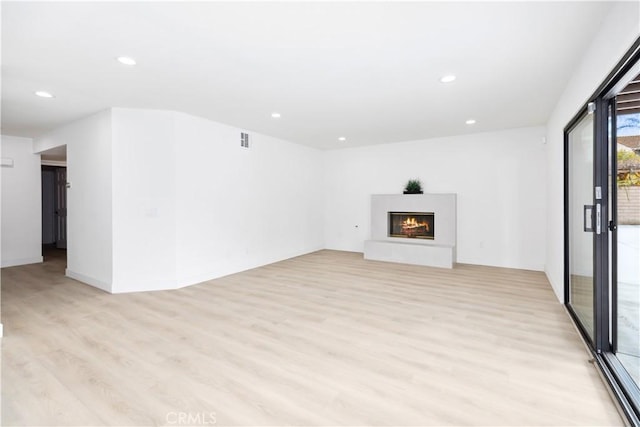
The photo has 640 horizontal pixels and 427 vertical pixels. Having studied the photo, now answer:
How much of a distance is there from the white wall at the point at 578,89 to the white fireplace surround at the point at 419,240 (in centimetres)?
164

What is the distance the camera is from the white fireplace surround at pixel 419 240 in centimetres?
584

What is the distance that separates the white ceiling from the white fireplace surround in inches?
83.4

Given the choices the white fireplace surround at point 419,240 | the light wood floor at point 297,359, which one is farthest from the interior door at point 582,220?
the white fireplace surround at point 419,240

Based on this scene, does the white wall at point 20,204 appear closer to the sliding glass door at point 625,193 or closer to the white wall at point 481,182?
the white wall at point 481,182

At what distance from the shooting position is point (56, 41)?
2.44 meters

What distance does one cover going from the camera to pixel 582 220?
9.68ft

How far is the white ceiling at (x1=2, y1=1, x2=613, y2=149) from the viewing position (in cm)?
208

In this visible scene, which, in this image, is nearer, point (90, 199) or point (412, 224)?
point (90, 199)

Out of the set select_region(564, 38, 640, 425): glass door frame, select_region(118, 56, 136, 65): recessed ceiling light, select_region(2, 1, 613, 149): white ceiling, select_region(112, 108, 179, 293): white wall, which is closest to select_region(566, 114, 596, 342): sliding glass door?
select_region(564, 38, 640, 425): glass door frame

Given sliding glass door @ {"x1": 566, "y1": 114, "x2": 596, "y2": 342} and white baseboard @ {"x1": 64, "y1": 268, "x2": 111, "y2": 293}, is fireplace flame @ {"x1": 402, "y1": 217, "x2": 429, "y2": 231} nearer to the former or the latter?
sliding glass door @ {"x1": 566, "y1": 114, "x2": 596, "y2": 342}

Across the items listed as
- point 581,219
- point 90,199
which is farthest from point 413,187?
point 90,199

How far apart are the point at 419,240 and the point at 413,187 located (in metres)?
1.14

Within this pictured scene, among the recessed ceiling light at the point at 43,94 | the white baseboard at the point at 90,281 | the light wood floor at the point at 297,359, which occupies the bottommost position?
the light wood floor at the point at 297,359

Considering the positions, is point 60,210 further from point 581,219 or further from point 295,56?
point 581,219
